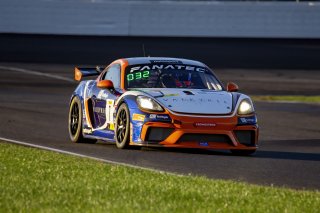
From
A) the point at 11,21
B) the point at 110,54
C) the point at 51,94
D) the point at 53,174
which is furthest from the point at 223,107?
the point at 11,21

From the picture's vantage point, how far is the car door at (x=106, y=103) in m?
15.4

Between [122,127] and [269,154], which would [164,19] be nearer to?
[122,127]

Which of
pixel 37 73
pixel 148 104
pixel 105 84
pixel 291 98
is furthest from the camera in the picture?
pixel 37 73

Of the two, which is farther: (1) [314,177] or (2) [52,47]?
(2) [52,47]

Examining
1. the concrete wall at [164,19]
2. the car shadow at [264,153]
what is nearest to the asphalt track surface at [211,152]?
the car shadow at [264,153]

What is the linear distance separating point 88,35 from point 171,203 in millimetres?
30463

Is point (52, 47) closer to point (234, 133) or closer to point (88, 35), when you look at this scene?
point (88, 35)

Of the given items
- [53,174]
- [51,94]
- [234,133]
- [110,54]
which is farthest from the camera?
[110,54]

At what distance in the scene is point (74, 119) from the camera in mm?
16562

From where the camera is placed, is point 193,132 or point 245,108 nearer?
point 193,132

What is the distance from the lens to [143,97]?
47.9 ft

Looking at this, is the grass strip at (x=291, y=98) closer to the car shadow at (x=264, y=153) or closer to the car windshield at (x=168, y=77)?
the car windshield at (x=168, y=77)

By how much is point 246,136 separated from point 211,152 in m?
0.68

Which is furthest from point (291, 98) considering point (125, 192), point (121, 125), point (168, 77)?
point (125, 192)
